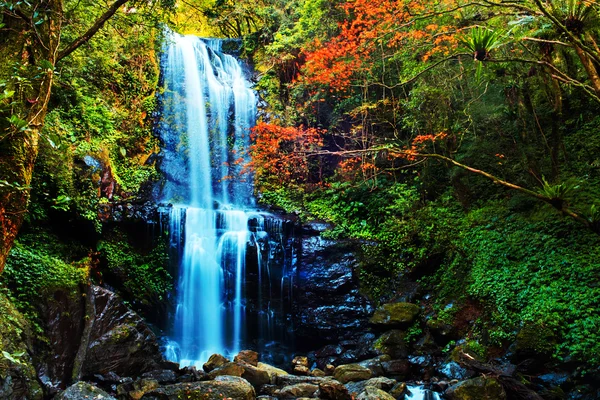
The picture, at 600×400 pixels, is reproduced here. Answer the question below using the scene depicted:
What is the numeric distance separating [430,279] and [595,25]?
646 centimetres

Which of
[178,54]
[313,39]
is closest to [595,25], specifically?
[313,39]

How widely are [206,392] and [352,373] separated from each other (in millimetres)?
2951

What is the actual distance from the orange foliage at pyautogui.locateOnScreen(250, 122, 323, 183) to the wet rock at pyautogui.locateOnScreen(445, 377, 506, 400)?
872 cm

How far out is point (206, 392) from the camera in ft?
17.5

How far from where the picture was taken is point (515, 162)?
9.30 metres

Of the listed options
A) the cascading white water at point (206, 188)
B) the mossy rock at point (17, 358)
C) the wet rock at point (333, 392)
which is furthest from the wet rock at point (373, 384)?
the mossy rock at point (17, 358)

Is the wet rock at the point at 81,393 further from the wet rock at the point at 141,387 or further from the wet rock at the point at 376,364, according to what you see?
the wet rock at the point at 376,364

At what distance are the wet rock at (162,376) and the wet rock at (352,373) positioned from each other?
3031 millimetres

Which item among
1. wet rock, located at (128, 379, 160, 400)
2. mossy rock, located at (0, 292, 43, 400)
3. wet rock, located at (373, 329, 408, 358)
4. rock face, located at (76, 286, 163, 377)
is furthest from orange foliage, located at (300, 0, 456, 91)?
mossy rock, located at (0, 292, 43, 400)

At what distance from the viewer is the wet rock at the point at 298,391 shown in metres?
6.18

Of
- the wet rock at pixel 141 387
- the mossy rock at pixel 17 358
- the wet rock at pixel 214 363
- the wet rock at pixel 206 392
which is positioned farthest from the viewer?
the wet rock at pixel 214 363

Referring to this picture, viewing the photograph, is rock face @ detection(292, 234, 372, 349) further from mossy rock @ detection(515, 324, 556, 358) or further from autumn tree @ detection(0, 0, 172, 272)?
autumn tree @ detection(0, 0, 172, 272)

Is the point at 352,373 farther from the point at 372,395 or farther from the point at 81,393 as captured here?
the point at 81,393

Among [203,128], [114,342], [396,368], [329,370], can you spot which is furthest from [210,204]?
[396,368]
